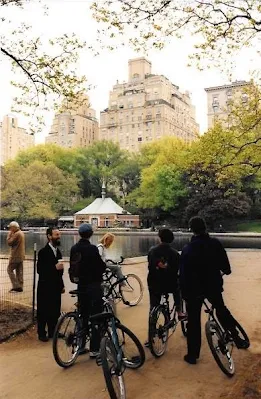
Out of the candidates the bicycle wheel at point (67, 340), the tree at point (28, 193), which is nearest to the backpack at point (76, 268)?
the bicycle wheel at point (67, 340)

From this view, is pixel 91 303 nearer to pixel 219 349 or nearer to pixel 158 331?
pixel 158 331

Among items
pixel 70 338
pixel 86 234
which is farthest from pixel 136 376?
pixel 86 234

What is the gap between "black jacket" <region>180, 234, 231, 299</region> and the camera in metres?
4.80

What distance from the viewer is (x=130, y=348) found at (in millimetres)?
4387

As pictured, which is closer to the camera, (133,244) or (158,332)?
(158,332)

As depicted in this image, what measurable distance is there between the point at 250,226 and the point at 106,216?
24.0 m

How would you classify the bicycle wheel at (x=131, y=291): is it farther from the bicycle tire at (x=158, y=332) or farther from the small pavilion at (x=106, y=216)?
the small pavilion at (x=106, y=216)

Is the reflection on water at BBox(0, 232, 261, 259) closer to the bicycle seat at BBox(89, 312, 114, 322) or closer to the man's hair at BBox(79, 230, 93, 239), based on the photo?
the man's hair at BBox(79, 230, 93, 239)

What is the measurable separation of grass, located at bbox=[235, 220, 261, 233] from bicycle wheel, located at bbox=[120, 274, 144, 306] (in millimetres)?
44724

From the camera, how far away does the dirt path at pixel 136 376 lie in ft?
12.9

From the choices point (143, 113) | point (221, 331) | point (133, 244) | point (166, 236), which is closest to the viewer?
point (221, 331)

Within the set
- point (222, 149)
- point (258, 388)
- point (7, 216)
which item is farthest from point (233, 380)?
point (7, 216)

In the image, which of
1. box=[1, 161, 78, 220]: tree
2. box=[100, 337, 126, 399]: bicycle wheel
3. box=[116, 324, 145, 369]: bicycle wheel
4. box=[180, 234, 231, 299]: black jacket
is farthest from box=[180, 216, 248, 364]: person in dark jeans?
box=[1, 161, 78, 220]: tree

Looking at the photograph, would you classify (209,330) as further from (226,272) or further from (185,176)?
(185,176)
